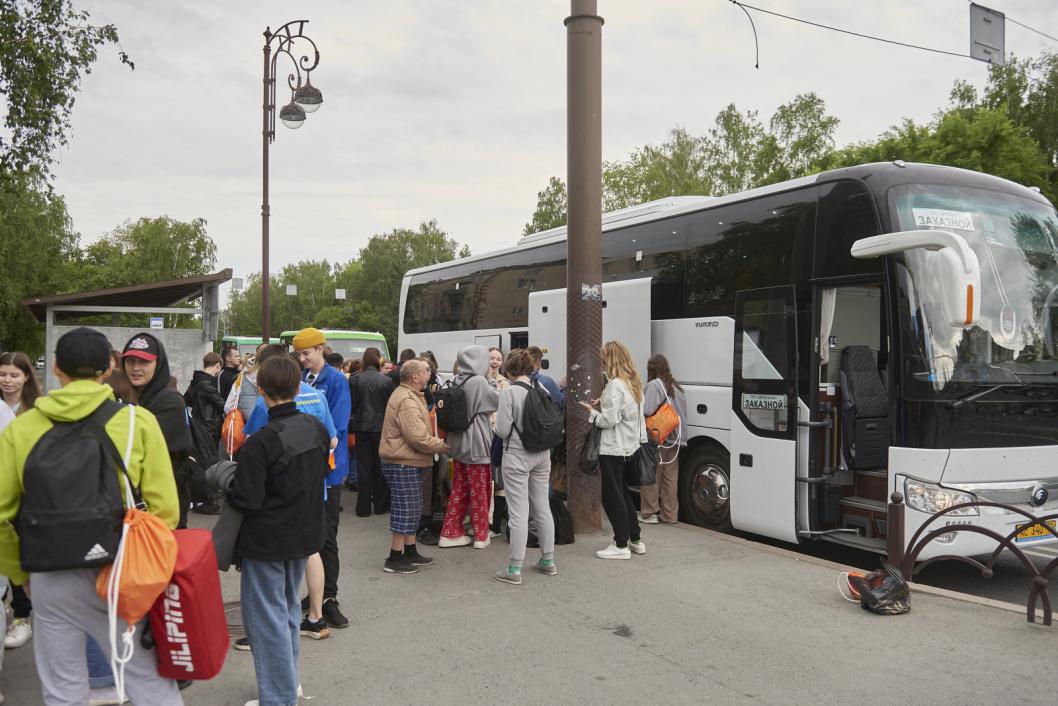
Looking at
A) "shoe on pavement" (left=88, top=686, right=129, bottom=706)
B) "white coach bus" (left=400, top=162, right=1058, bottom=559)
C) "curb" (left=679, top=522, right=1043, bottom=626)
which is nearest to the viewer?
"shoe on pavement" (left=88, top=686, right=129, bottom=706)

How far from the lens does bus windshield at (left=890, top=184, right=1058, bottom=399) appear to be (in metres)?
6.35

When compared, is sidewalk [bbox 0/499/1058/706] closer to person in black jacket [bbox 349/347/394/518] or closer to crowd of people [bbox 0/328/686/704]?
crowd of people [bbox 0/328/686/704]

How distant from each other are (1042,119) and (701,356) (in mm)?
30451

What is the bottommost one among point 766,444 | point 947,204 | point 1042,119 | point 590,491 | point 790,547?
point 790,547

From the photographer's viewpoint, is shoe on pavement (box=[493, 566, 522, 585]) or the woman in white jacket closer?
shoe on pavement (box=[493, 566, 522, 585])

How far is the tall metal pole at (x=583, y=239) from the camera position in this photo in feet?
26.0

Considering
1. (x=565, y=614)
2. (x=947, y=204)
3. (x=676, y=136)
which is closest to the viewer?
(x=565, y=614)

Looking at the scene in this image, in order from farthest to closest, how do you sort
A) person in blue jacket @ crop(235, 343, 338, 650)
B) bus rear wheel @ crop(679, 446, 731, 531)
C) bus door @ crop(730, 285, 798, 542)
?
→ 1. bus rear wheel @ crop(679, 446, 731, 531)
2. bus door @ crop(730, 285, 798, 542)
3. person in blue jacket @ crop(235, 343, 338, 650)

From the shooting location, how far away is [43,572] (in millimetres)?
2957

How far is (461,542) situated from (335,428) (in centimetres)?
214

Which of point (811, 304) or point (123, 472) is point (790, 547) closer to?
point (811, 304)

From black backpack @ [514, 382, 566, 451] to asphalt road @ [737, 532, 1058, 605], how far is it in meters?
3.32

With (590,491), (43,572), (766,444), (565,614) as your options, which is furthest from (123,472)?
(766,444)

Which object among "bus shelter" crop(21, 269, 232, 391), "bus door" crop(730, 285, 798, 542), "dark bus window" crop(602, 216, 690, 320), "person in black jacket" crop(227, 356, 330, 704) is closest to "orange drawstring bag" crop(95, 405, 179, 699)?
"person in black jacket" crop(227, 356, 330, 704)
